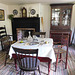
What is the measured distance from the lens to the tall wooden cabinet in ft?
14.0

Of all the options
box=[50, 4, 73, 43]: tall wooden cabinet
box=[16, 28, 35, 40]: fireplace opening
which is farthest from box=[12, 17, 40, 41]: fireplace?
box=[50, 4, 73, 43]: tall wooden cabinet

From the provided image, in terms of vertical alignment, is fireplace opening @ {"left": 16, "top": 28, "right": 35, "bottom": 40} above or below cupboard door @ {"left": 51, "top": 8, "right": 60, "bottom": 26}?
below

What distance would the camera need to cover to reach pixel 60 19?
4.45m

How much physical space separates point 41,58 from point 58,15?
3163 millimetres

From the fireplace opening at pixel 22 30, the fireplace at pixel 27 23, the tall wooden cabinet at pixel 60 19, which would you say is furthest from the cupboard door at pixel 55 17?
the fireplace opening at pixel 22 30

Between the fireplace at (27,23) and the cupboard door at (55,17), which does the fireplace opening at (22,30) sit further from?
the cupboard door at (55,17)

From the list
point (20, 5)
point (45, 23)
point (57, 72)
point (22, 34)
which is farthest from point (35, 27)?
point (57, 72)

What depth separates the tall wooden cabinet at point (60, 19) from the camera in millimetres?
4277

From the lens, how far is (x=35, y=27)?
4.45 metres

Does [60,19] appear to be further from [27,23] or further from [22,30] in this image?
[22,30]

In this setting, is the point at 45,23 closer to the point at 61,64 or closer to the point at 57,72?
the point at 61,64

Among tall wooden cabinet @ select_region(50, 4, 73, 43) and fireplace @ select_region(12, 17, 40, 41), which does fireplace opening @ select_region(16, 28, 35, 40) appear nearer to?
fireplace @ select_region(12, 17, 40, 41)

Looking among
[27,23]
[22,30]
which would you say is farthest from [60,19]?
[22,30]

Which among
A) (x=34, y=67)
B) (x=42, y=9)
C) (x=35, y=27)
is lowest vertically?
(x=34, y=67)
